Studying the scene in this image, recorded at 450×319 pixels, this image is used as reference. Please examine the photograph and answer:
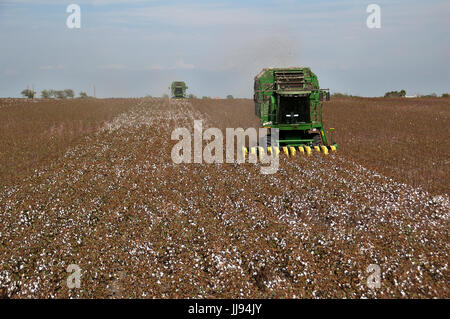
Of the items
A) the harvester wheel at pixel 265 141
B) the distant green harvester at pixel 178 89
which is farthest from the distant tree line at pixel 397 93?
the harvester wheel at pixel 265 141

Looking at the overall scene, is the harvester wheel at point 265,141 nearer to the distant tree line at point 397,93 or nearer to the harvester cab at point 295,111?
the harvester cab at point 295,111

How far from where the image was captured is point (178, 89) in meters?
58.5

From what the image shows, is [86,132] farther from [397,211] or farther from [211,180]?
[397,211]

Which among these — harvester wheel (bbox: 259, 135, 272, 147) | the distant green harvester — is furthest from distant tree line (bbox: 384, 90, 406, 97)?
harvester wheel (bbox: 259, 135, 272, 147)

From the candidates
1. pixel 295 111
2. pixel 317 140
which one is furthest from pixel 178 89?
pixel 317 140

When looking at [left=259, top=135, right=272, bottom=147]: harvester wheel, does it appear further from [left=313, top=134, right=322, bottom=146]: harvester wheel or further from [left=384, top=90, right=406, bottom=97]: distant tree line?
[left=384, top=90, right=406, bottom=97]: distant tree line

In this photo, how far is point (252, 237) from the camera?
822 centimetres

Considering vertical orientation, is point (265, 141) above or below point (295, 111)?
below

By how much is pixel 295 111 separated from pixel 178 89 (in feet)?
145

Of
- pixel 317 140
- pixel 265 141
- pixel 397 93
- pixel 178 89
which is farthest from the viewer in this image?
pixel 397 93

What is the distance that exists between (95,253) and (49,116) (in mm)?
33890

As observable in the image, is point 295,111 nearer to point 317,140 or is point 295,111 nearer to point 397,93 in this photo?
point 317,140

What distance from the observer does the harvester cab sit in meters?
17.1

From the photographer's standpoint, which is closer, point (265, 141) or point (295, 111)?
point (295, 111)
